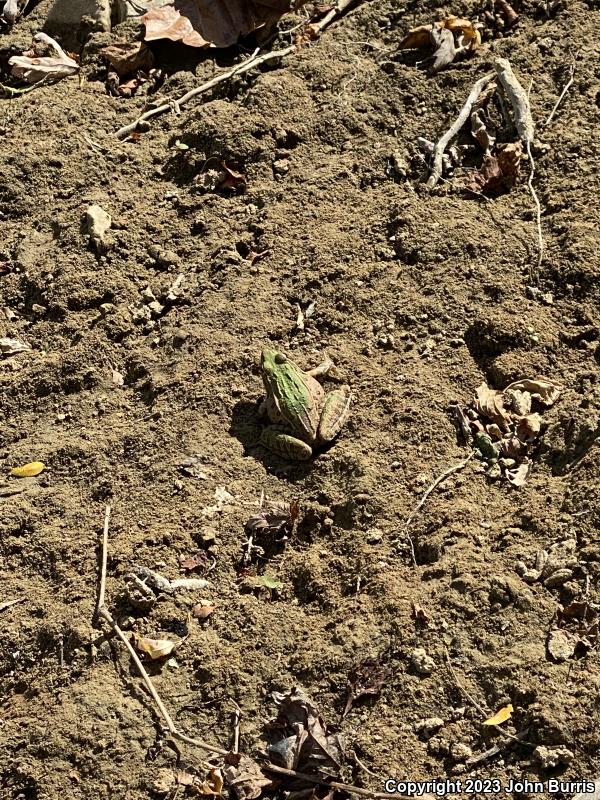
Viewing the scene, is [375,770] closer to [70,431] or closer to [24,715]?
[24,715]

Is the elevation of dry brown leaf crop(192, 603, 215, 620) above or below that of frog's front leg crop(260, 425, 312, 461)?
below

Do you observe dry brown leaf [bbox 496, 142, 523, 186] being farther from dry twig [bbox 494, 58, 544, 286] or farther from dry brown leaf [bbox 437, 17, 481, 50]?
dry brown leaf [bbox 437, 17, 481, 50]

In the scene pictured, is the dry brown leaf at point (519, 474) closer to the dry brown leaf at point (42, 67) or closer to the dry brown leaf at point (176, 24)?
the dry brown leaf at point (176, 24)

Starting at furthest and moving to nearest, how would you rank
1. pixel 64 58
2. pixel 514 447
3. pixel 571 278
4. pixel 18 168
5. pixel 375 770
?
pixel 64 58 → pixel 18 168 → pixel 571 278 → pixel 514 447 → pixel 375 770

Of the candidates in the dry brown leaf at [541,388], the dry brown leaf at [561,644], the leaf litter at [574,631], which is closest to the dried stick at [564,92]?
the dry brown leaf at [541,388]

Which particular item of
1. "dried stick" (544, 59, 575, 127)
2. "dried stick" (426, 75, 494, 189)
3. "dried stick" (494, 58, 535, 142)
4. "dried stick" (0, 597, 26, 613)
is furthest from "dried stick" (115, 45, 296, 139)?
"dried stick" (0, 597, 26, 613)

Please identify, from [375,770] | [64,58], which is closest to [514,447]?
[375,770]

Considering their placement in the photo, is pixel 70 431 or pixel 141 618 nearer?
pixel 141 618

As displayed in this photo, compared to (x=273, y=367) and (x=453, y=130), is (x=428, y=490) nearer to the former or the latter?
(x=273, y=367)
